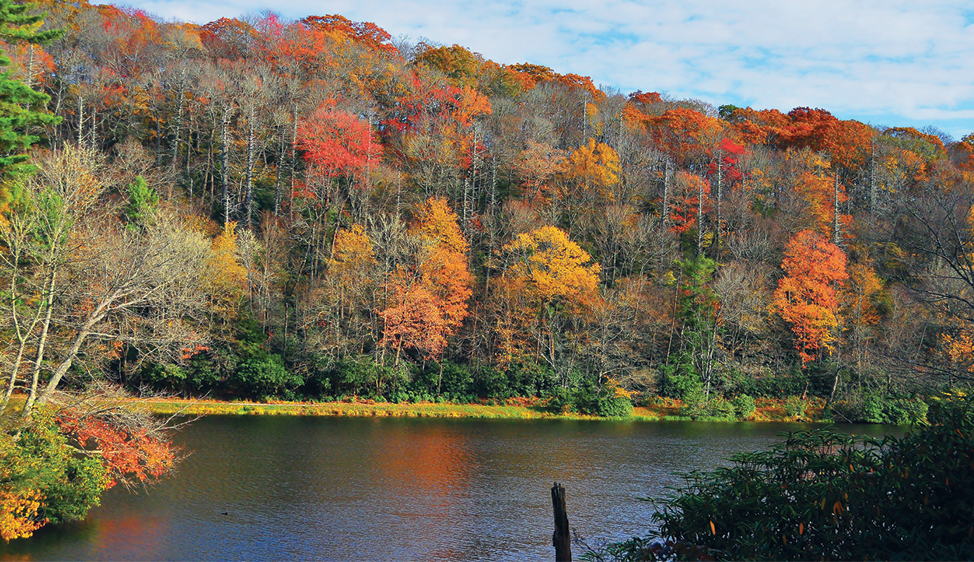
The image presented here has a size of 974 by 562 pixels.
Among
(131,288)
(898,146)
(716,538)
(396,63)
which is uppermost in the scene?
(396,63)

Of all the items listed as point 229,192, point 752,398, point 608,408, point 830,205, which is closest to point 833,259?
point 752,398

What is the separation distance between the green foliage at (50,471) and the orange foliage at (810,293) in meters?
43.0

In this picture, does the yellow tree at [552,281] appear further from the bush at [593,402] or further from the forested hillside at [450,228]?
the bush at [593,402]

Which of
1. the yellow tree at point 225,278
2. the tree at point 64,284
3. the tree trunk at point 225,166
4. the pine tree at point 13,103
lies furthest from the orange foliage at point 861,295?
the pine tree at point 13,103

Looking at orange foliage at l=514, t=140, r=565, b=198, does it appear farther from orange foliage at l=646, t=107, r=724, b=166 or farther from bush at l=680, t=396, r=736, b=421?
bush at l=680, t=396, r=736, b=421

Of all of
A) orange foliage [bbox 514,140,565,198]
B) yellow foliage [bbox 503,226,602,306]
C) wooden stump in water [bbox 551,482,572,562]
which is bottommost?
wooden stump in water [bbox 551,482,572,562]

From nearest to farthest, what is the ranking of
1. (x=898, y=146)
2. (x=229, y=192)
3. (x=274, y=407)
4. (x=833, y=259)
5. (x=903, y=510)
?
(x=903, y=510)
(x=274, y=407)
(x=833, y=259)
(x=229, y=192)
(x=898, y=146)

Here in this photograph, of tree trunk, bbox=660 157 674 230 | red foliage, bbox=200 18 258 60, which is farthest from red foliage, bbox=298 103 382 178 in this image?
tree trunk, bbox=660 157 674 230

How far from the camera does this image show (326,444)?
29.5 metres

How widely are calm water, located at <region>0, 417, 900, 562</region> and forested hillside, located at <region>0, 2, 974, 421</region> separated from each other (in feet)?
25.7

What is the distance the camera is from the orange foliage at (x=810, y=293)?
1821 inches

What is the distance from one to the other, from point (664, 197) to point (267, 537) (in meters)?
49.7

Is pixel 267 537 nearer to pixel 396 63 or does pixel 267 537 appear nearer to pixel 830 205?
pixel 830 205

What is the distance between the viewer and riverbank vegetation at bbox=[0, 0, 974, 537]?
4016 cm
